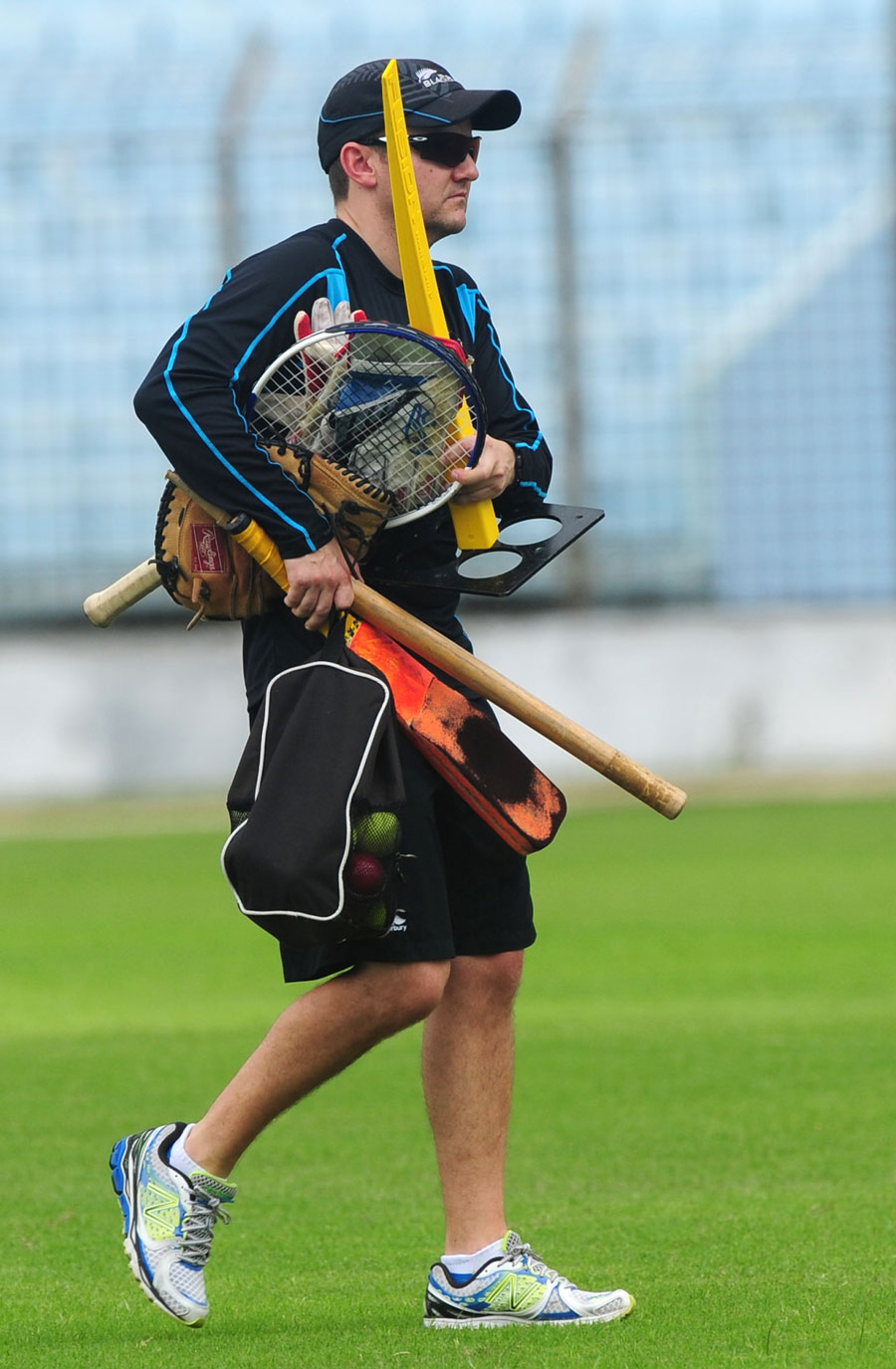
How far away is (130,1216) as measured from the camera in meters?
4.04

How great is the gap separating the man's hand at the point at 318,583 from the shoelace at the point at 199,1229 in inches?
42.7

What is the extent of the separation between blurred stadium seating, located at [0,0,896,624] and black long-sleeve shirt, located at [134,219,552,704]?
68.5 feet

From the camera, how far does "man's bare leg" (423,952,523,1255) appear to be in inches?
167

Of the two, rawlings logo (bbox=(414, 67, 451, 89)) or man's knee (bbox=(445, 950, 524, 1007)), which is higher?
rawlings logo (bbox=(414, 67, 451, 89))

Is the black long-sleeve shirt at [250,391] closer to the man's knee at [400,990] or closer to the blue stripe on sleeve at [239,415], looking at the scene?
the blue stripe on sleeve at [239,415]

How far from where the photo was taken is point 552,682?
81.2 ft

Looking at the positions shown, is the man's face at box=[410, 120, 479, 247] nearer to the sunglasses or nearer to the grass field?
the sunglasses

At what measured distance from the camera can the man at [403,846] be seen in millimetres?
3977

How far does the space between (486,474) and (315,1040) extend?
111cm

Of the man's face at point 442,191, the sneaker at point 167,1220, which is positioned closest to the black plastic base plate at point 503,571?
the man's face at point 442,191

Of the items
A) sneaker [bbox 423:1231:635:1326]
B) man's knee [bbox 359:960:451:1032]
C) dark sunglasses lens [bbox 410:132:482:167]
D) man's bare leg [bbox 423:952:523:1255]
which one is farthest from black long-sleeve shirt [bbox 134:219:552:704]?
sneaker [bbox 423:1231:635:1326]

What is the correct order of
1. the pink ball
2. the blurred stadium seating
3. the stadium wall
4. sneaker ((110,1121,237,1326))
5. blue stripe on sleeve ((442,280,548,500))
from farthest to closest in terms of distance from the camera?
the blurred stadium seating
the stadium wall
blue stripe on sleeve ((442,280,548,500))
sneaker ((110,1121,237,1326))
the pink ball

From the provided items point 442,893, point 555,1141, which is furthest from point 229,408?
point 555,1141

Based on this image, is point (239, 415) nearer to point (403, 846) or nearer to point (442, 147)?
point (442, 147)
